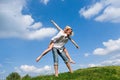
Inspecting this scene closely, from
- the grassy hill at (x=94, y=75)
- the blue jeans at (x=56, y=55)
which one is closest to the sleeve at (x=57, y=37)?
the blue jeans at (x=56, y=55)

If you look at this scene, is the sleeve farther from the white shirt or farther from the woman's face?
the woman's face

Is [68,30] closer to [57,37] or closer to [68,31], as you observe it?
[68,31]

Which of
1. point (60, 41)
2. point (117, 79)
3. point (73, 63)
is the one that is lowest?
point (117, 79)

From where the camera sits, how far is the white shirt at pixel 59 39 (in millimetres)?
21484

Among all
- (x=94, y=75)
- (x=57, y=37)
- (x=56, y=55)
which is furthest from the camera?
(x=57, y=37)

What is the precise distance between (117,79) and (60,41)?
4.84 metres

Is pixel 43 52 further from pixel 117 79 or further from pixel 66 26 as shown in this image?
pixel 117 79

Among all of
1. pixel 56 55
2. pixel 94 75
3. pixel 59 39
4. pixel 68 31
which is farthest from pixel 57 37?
pixel 94 75

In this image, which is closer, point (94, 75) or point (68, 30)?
point (94, 75)

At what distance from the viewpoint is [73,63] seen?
21859mm

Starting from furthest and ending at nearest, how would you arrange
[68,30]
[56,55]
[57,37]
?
[68,30] → [57,37] → [56,55]

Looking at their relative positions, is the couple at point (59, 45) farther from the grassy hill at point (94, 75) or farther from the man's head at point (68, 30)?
the grassy hill at point (94, 75)

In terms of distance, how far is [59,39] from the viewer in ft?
70.7

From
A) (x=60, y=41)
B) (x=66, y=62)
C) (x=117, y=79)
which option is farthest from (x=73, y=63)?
(x=117, y=79)
